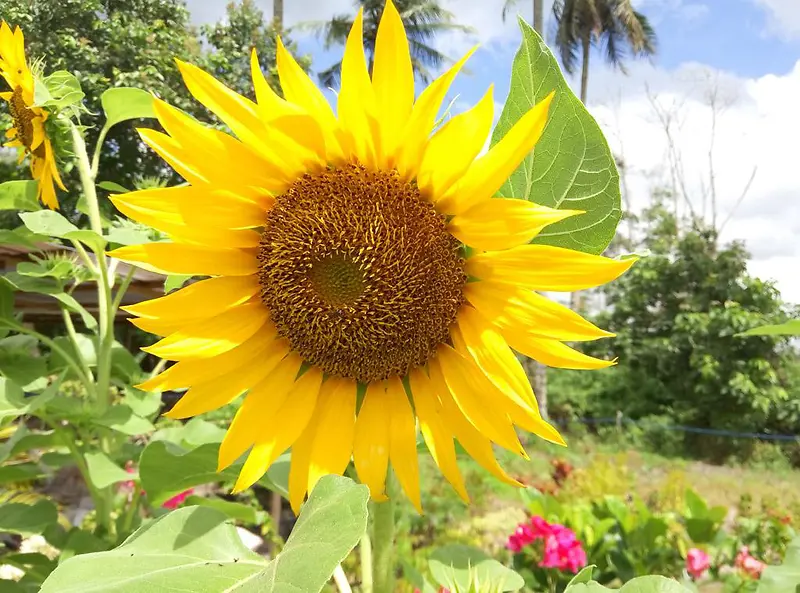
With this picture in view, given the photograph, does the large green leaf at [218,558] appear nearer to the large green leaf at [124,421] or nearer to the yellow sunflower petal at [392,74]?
the yellow sunflower petal at [392,74]

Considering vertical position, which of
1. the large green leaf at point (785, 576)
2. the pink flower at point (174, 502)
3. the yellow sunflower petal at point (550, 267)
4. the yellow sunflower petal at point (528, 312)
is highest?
the yellow sunflower petal at point (550, 267)

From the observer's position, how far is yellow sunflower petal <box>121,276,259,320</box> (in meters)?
0.57

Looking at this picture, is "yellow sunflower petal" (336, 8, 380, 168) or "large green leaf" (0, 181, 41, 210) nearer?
"yellow sunflower petal" (336, 8, 380, 168)

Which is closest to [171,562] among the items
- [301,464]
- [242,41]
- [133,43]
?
[301,464]

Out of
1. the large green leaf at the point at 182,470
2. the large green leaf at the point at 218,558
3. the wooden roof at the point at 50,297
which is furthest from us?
the wooden roof at the point at 50,297

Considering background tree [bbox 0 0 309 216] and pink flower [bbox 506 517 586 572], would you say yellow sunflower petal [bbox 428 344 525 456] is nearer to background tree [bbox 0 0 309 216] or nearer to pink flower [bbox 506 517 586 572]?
pink flower [bbox 506 517 586 572]

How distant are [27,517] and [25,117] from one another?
0.61 metres

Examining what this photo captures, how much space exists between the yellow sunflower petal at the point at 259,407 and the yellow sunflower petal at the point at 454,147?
0.76 ft

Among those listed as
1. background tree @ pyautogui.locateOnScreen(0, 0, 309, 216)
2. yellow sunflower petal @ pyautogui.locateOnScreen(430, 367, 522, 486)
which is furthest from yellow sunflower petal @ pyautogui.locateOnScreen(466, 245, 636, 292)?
background tree @ pyautogui.locateOnScreen(0, 0, 309, 216)

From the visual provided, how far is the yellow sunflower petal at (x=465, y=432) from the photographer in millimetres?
545

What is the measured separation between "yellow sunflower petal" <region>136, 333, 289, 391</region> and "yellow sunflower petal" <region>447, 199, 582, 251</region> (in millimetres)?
239

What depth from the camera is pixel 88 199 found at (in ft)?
3.24

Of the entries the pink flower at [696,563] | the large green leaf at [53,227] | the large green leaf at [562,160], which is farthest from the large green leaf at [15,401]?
the pink flower at [696,563]

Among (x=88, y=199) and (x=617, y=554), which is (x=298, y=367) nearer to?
(x=88, y=199)
